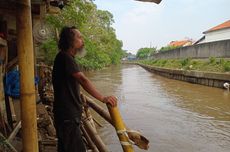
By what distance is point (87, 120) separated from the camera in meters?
4.60

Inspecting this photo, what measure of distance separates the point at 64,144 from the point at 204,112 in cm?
882

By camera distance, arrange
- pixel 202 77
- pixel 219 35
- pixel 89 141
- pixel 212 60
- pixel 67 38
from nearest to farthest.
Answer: pixel 67 38
pixel 89 141
pixel 202 77
pixel 212 60
pixel 219 35

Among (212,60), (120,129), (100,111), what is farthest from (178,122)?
(212,60)

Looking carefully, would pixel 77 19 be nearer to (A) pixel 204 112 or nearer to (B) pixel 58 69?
(A) pixel 204 112

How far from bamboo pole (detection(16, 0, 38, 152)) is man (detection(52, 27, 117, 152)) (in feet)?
0.90

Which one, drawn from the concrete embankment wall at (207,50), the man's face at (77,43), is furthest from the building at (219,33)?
the man's face at (77,43)

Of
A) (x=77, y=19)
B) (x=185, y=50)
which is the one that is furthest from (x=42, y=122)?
(x=185, y=50)

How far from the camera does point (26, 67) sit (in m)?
2.96

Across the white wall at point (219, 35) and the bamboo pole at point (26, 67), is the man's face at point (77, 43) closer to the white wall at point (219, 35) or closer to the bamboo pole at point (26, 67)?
the bamboo pole at point (26, 67)

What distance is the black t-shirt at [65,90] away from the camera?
280 cm

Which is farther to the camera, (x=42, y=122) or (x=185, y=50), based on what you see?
(x=185, y=50)

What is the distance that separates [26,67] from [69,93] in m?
0.54

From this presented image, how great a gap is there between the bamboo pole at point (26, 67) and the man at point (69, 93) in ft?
0.90

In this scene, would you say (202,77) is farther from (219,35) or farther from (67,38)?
(219,35)
